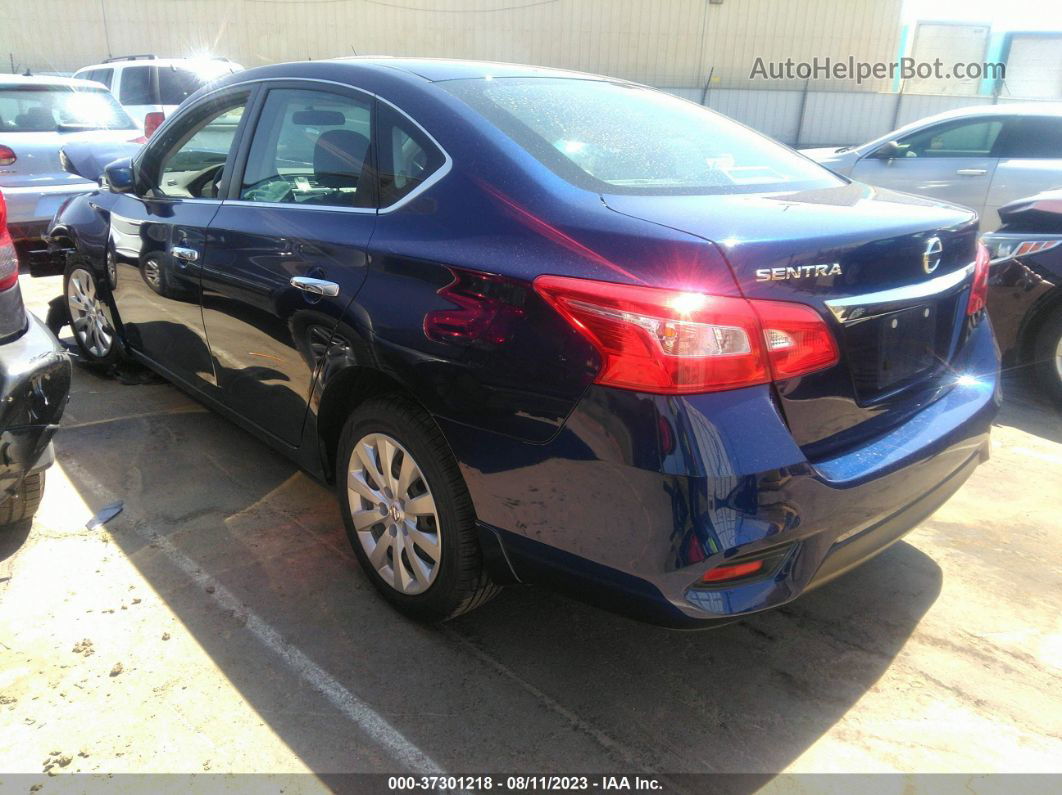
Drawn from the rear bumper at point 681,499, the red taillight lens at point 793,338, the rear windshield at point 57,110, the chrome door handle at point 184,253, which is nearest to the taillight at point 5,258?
the chrome door handle at point 184,253

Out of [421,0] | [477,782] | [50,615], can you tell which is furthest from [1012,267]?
[421,0]

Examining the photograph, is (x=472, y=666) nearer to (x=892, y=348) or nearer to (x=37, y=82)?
(x=892, y=348)

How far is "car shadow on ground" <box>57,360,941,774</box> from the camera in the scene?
219 centimetres

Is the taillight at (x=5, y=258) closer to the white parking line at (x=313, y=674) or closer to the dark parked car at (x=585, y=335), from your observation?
the dark parked car at (x=585, y=335)

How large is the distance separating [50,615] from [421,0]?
2125cm

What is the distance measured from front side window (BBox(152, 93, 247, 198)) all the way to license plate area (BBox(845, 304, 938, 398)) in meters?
2.48

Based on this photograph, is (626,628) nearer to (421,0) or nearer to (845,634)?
(845,634)

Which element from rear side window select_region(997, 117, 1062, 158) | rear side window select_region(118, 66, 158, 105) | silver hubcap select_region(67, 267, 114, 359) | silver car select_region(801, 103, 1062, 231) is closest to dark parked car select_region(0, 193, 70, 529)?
silver hubcap select_region(67, 267, 114, 359)

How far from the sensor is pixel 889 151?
7.17 m

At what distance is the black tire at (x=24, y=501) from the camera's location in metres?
3.01

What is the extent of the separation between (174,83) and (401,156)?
35.4 feet

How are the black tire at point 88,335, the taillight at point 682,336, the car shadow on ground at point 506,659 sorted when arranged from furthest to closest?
1. the black tire at point 88,335
2. the car shadow on ground at point 506,659
3. the taillight at point 682,336

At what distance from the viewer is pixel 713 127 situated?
2979mm

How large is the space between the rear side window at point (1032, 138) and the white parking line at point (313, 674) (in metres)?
6.69
